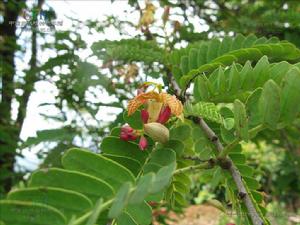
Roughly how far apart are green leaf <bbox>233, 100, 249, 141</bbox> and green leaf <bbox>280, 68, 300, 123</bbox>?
0.18ft

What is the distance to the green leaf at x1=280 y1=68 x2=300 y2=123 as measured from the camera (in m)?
0.69

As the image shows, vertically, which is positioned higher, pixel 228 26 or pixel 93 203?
pixel 228 26

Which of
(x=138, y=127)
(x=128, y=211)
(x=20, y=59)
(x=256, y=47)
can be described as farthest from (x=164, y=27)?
(x=20, y=59)

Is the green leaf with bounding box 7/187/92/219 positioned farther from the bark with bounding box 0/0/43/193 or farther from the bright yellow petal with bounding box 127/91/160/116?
the bark with bounding box 0/0/43/193

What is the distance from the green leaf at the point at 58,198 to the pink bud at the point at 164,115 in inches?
12.3

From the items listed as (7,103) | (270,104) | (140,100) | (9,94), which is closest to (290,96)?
(270,104)

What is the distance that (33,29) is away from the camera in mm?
2332

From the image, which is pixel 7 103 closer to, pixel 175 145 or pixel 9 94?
pixel 9 94

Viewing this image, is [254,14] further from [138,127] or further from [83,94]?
[138,127]

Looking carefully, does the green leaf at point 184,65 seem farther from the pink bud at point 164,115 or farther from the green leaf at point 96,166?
the green leaf at point 96,166

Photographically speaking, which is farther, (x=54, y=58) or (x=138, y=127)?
(x=54, y=58)

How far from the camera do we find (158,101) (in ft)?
2.85

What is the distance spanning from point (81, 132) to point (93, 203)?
1.46 m

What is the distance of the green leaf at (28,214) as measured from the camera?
52cm
